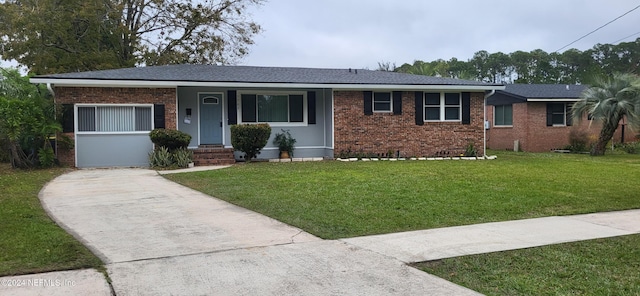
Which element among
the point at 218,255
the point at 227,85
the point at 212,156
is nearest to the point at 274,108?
the point at 227,85

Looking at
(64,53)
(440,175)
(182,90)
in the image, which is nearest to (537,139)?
(440,175)

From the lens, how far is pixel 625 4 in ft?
60.3

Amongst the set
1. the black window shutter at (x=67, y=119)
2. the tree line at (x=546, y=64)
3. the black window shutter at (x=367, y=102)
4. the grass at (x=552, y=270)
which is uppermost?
the tree line at (x=546, y=64)

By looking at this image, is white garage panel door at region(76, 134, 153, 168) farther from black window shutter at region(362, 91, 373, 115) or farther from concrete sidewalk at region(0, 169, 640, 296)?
black window shutter at region(362, 91, 373, 115)

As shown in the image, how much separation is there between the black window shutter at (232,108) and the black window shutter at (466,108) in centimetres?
850

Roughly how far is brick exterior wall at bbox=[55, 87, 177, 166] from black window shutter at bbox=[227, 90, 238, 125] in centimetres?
197

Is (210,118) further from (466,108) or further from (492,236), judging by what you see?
(492,236)

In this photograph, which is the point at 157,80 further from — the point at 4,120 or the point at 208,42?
the point at 208,42

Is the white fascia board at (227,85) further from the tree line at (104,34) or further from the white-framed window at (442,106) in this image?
the tree line at (104,34)

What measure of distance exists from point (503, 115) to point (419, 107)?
939cm

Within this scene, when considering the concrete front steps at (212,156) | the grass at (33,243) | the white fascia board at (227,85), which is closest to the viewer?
the grass at (33,243)

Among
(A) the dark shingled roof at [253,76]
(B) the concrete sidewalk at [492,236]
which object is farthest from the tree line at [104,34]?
(B) the concrete sidewalk at [492,236]

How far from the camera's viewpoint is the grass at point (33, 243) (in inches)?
189

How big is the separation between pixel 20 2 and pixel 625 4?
29063 mm
